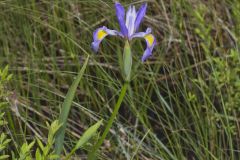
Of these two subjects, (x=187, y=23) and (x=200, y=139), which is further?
(x=187, y=23)

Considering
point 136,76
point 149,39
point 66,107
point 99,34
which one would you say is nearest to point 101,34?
point 99,34

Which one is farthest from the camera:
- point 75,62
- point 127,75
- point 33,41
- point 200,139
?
point 33,41

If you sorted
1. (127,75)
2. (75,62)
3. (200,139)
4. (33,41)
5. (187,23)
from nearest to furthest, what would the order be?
1. (127,75)
2. (200,139)
3. (75,62)
4. (33,41)
5. (187,23)

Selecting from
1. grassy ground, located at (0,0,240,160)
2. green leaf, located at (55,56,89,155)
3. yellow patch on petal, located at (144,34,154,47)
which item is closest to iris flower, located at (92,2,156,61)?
yellow patch on petal, located at (144,34,154,47)

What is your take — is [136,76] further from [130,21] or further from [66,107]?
[66,107]

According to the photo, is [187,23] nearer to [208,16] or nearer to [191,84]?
[208,16]

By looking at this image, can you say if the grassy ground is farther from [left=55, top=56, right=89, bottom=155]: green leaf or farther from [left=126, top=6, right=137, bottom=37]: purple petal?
[left=55, top=56, right=89, bottom=155]: green leaf

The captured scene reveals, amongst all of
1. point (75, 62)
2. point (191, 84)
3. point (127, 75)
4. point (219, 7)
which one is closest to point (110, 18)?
point (75, 62)
